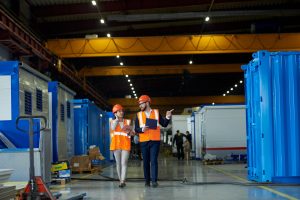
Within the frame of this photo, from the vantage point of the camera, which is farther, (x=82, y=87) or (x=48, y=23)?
(x=82, y=87)

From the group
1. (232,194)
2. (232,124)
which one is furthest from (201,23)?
(232,194)

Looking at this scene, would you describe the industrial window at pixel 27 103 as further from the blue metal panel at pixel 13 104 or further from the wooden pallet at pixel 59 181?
the wooden pallet at pixel 59 181

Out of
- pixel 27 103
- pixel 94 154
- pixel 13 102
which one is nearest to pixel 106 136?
pixel 94 154

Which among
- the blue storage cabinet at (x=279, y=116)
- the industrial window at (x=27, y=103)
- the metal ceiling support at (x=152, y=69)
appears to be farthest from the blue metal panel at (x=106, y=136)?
the blue storage cabinet at (x=279, y=116)

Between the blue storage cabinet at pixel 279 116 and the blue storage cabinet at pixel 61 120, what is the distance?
219 inches

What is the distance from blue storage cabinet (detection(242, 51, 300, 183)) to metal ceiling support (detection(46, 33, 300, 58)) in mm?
17219

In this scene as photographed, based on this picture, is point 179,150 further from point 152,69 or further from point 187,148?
point 152,69

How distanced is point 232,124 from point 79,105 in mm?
8534

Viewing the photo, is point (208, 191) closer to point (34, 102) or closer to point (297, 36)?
point (34, 102)

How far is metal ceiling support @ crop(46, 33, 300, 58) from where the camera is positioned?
2745cm

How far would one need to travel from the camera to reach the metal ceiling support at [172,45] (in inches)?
1081

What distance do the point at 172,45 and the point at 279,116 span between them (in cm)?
1767

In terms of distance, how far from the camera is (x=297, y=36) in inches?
1083

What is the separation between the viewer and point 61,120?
14086 millimetres
